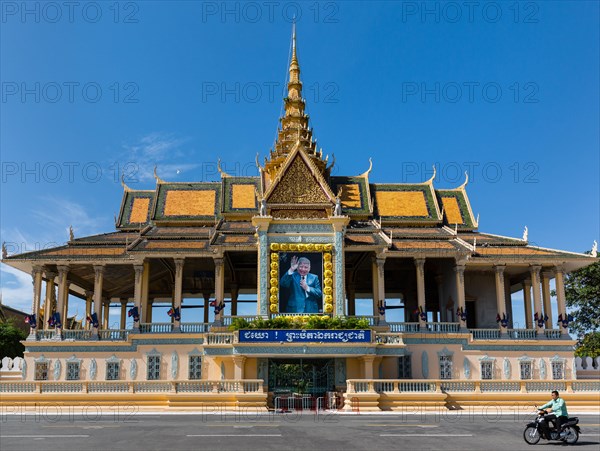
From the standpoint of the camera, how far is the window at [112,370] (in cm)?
3447

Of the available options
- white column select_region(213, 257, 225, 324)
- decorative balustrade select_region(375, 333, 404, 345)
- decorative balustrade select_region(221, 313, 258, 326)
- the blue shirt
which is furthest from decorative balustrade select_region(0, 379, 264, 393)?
the blue shirt

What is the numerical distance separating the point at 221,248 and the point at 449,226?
16058 mm

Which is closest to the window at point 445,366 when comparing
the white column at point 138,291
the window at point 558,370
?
the window at point 558,370

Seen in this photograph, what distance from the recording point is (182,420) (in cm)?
2312

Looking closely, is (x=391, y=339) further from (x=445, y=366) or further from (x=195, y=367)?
(x=195, y=367)

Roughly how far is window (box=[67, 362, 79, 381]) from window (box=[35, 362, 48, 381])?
1.20m

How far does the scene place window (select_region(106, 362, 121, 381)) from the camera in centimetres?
3447

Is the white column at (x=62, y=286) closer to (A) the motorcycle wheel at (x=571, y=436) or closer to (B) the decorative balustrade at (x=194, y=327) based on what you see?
(B) the decorative balustrade at (x=194, y=327)

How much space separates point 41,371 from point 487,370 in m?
24.2

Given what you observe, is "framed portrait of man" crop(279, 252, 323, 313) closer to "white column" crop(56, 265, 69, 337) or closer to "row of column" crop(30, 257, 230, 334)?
"row of column" crop(30, 257, 230, 334)

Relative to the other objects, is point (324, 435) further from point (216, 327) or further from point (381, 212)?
point (381, 212)

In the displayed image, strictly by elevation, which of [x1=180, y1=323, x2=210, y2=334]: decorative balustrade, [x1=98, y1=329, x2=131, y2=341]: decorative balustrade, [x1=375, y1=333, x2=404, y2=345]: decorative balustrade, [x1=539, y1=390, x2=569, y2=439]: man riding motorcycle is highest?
[x1=180, y1=323, x2=210, y2=334]: decorative balustrade

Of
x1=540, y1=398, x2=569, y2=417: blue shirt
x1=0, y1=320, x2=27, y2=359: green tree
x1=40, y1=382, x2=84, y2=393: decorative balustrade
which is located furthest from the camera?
x1=0, y1=320, x2=27, y2=359: green tree

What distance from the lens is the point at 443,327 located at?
36.0m
